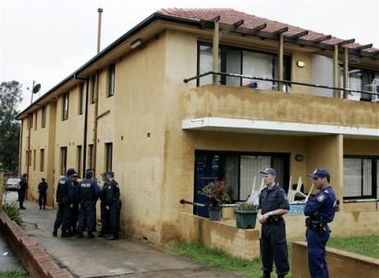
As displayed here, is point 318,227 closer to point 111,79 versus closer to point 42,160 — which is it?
point 111,79

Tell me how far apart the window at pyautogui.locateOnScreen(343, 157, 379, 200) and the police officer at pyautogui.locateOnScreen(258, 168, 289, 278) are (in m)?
8.43

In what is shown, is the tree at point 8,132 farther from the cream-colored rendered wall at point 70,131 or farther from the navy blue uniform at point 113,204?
the navy blue uniform at point 113,204

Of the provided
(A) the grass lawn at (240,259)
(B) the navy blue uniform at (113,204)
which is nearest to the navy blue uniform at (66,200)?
(B) the navy blue uniform at (113,204)

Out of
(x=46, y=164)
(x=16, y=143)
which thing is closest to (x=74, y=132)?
(x=46, y=164)

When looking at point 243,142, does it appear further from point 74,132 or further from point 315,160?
point 74,132

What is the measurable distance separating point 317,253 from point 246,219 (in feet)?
10.3

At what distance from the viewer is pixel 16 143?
64312mm

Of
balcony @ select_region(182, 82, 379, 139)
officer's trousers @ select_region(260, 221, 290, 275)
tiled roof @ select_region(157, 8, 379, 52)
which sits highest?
tiled roof @ select_region(157, 8, 379, 52)

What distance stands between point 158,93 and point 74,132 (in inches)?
401

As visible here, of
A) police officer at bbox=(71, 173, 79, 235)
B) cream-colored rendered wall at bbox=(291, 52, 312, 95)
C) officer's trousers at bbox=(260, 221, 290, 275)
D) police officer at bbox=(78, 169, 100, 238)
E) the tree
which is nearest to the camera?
officer's trousers at bbox=(260, 221, 290, 275)

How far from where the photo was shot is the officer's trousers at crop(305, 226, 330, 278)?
21.6 feet

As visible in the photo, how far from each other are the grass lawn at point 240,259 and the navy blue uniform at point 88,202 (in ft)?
9.60

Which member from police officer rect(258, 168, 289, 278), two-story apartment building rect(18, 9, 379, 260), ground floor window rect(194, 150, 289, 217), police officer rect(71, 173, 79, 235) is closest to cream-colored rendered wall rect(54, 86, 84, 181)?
two-story apartment building rect(18, 9, 379, 260)

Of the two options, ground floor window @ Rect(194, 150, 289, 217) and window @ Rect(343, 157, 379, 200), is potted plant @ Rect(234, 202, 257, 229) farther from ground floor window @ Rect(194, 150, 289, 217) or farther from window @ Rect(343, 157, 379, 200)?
window @ Rect(343, 157, 379, 200)
